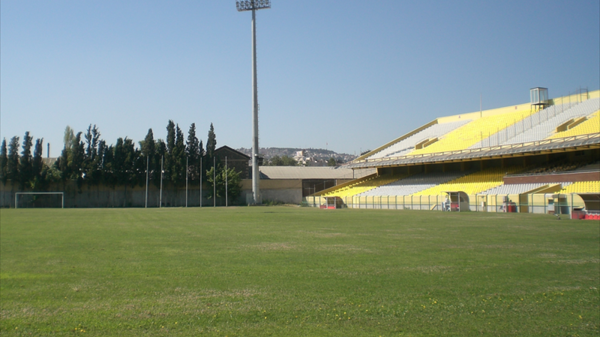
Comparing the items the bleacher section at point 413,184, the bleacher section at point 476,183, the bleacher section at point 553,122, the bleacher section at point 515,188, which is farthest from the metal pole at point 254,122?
the bleacher section at point 515,188

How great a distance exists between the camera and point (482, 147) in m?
55.4

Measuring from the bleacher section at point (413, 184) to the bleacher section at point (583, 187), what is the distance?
1759cm

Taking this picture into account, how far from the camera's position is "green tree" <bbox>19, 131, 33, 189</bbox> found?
234 ft

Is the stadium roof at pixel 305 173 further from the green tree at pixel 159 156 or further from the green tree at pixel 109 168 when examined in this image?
the green tree at pixel 109 168

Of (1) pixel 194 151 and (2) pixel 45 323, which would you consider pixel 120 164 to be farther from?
(2) pixel 45 323

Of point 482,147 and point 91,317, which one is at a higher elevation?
point 482,147

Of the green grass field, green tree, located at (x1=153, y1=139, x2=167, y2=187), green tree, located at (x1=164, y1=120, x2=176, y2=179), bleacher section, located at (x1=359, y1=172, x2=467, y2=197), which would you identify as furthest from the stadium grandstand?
green tree, located at (x1=153, y1=139, x2=167, y2=187)

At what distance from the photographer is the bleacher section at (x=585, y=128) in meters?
46.1

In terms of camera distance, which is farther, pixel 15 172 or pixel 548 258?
pixel 15 172

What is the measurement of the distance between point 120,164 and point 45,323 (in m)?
72.3

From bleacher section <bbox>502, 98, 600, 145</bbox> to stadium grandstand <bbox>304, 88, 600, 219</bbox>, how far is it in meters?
0.13

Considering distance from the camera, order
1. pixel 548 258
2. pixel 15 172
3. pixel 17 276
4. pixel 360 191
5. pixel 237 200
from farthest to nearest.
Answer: pixel 237 200
pixel 15 172
pixel 360 191
pixel 548 258
pixel 17 276

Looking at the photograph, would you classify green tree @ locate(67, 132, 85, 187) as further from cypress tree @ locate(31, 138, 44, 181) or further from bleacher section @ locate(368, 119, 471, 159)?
bleacher section @ locate(368, 119, 471, 159)

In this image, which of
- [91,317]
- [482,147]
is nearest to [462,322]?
[91,317]
